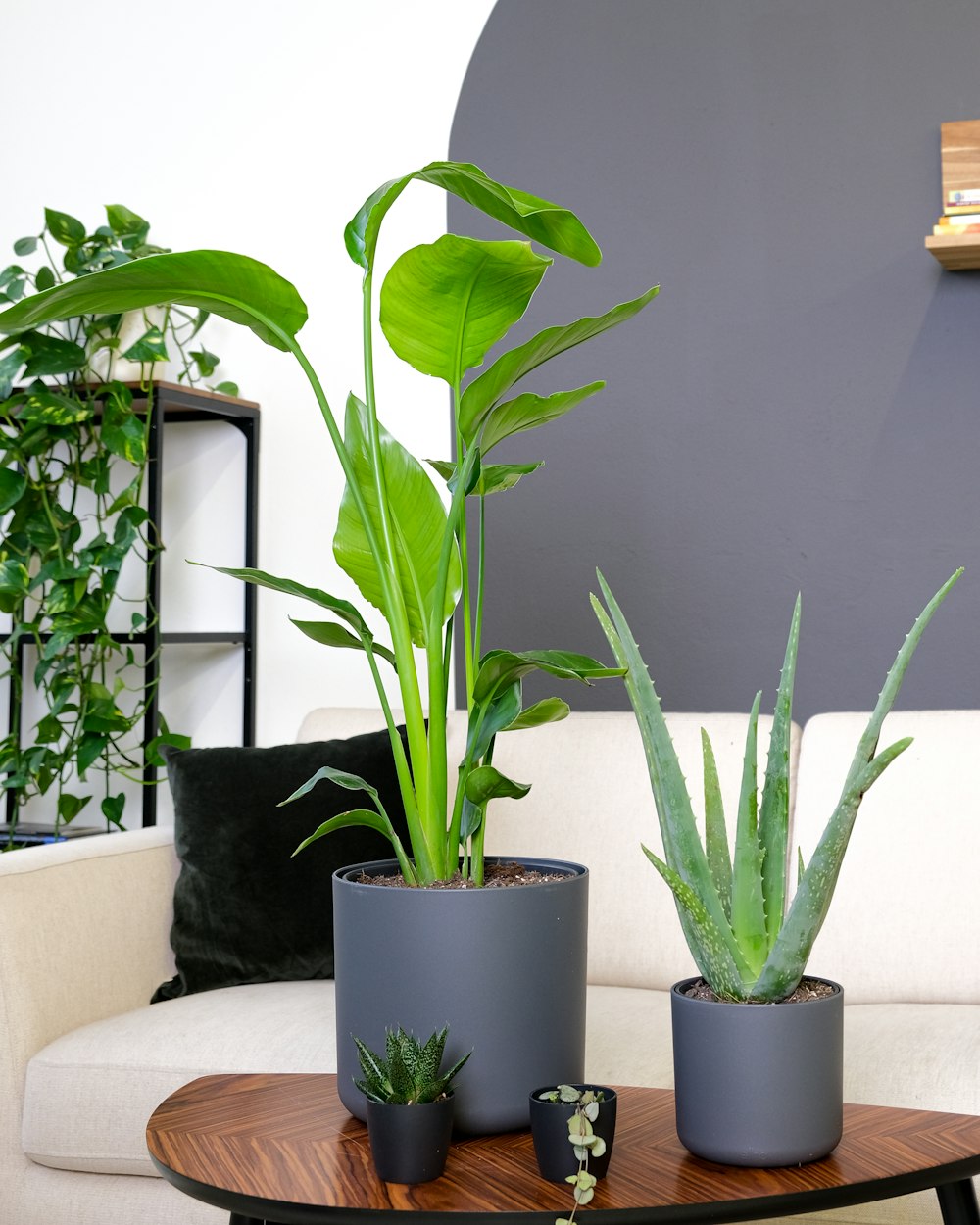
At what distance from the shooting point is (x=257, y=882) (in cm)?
207

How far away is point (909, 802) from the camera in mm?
2041

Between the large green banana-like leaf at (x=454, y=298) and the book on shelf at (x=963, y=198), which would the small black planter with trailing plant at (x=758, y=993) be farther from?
the book on shelf at (x=963, y=198)

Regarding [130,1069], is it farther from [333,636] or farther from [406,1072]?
[406,1072]

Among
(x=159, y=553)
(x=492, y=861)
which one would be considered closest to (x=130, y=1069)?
(x=492, y=861)

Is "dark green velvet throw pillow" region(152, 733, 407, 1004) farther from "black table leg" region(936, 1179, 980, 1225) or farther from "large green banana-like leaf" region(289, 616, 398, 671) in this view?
"black table leg" region(936, 1179, 980, 1225)

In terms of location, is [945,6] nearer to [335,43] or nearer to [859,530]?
[859,530]

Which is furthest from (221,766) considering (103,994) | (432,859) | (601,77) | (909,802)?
(601,77)

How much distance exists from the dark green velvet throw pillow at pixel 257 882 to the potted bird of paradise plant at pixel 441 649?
0.63 m

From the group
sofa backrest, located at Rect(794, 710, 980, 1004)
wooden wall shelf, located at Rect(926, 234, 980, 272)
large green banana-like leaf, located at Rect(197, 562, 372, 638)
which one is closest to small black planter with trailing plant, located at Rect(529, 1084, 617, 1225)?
large green banana-like leaf, located at Rect(197, 562, 372, 638)

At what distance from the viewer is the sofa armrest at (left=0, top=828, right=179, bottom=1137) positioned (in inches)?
72.3

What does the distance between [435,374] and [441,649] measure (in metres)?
0.32

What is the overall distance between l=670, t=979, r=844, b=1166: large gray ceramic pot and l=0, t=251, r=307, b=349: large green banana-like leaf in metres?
0.75

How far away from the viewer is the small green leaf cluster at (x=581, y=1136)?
98 centimetres

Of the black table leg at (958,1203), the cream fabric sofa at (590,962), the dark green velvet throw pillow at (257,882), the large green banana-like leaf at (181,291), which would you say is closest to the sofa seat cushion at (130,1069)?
the cream fabric sofa at (590,962)
